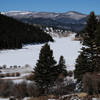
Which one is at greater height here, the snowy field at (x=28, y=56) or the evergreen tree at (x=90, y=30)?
the snowy field at (x=28, y=56)

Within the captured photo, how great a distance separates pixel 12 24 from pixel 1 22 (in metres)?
10.8

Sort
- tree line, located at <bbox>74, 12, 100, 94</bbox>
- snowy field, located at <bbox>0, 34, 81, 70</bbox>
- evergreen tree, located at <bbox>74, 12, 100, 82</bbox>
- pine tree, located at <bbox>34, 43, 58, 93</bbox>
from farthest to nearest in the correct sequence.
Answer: snowy field, located at <bbox>0, 34, 81, 70</bbox> < pine tree, located at <bbox>34, 43, 58, 93</bbox> < evergreen tree, located at <bbox>74, 12, 100, 82</bbox> < tree line, located at <bbox>74, 12, 100, 94</bbox>

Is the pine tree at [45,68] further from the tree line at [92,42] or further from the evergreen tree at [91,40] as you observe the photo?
the evergreen tree at [91,40]

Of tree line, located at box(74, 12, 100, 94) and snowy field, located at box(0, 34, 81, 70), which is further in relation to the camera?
snowy field, located at box(0, 34, 81, 70)

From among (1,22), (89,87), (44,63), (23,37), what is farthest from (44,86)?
(1,22)

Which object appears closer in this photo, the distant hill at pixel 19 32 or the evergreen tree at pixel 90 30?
the evergreen tree at pixel 90 30

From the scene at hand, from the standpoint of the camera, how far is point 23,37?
15338cm

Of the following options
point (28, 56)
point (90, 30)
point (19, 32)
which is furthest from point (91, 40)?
point (19, 32)

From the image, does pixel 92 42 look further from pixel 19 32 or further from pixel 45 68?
pixel 19 32

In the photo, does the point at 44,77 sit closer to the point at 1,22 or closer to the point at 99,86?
the point at 99,86

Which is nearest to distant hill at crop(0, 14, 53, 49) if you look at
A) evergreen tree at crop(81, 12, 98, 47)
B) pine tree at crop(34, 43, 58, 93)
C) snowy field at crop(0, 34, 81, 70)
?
snowy field at crop(0, 34, 81, 70)

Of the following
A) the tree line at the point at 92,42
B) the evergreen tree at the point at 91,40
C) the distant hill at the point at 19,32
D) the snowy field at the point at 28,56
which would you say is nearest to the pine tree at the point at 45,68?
the tree line at the point at 92,42

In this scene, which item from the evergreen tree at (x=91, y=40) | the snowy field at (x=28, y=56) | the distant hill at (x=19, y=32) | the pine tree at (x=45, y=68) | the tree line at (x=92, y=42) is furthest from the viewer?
the distant hill at (x=19, y=32)

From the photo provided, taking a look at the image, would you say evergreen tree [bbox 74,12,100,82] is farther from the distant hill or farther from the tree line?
the distant hill
